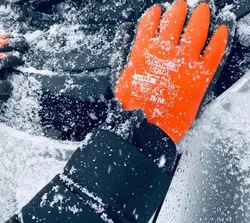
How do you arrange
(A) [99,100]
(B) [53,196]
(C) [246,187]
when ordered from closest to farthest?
1. (B) [53,196]
2. (C) [246,187]
3. (A) [99,100]

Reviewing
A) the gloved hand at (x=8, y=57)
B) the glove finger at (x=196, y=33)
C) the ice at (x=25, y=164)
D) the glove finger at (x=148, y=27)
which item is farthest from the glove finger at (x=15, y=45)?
the glove finger at (x=196, y=33)

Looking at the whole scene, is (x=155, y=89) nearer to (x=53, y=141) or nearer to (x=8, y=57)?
(x=53, y=141)

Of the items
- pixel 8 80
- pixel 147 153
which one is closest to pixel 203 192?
pixel 147 153

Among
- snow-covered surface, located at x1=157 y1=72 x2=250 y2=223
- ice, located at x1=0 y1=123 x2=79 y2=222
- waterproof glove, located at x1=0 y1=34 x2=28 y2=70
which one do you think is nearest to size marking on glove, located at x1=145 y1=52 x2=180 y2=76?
snow-covered surface, located at x1=157 y1=72 x2=250 y2=223

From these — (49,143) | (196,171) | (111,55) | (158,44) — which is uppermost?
(158,44)

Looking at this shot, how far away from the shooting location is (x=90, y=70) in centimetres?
112

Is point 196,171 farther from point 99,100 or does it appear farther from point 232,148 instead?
point 99,100

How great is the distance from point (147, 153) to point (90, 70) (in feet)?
1.21

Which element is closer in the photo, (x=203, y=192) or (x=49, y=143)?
(x=203, y=192)

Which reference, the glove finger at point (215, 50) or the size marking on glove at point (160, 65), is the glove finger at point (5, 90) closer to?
the size marking on glove at point (160, 65)

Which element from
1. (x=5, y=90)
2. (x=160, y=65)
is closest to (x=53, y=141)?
(x=5, y=90)

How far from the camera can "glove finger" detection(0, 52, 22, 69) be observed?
1142mm

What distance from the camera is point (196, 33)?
935mm

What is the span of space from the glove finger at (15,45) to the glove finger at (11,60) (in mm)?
22
